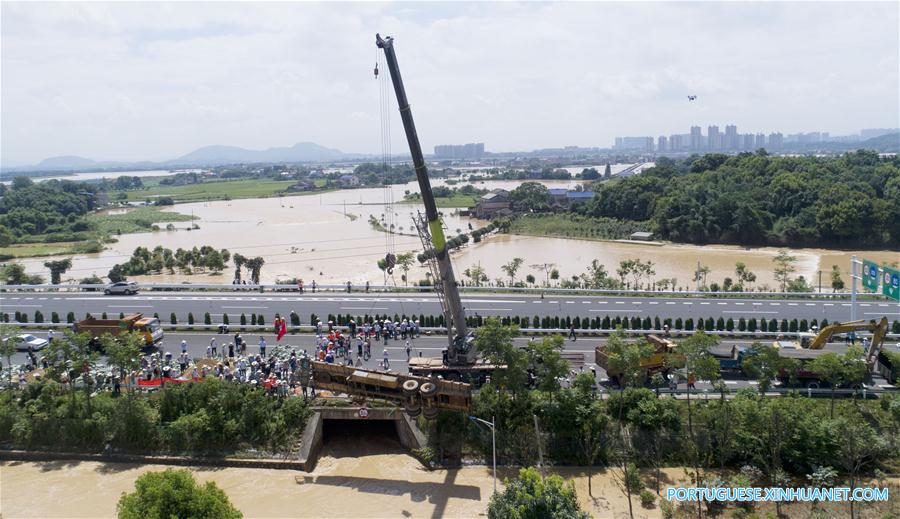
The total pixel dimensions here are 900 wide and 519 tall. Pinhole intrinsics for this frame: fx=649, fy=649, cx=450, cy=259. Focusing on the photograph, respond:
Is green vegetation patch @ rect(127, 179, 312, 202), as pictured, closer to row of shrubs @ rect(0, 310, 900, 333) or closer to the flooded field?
row of shrubs @ rect(0, 310, 900, 333)

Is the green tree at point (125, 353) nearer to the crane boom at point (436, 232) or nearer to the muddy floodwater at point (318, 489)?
the muddy floodwater at point (318, 489)

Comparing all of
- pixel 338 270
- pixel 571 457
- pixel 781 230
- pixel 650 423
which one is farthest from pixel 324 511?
pixel 781 230

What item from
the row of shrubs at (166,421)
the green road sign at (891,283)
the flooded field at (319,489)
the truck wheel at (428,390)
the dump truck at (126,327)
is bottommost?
the flooded field at (319,489)

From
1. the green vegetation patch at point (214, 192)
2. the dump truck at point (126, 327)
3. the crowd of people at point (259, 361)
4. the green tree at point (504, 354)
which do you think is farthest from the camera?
the green vegetation patch at point (214, 192)

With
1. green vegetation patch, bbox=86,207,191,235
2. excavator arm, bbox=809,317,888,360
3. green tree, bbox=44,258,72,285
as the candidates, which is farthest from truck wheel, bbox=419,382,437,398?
green vegetation patch, bbox=86,207,191,235

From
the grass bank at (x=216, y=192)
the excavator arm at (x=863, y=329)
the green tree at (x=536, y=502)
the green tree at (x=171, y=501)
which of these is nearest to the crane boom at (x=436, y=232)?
the green tree at (x=536, y=502)

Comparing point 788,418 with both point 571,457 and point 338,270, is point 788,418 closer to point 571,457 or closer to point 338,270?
point 571,457
